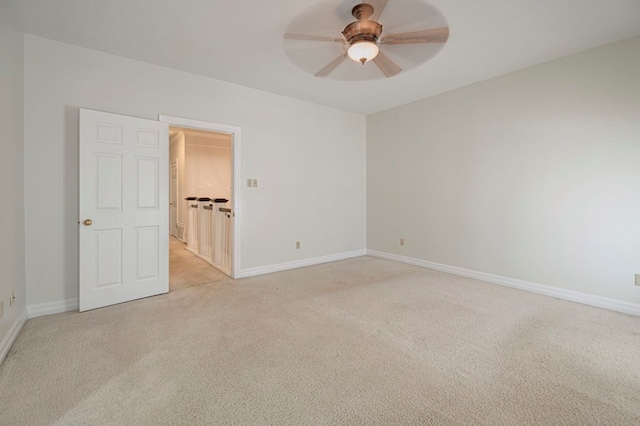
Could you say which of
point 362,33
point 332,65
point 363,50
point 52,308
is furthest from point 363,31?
point 52,308

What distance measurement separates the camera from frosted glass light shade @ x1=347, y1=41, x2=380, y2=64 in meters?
2.22

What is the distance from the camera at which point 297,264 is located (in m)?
4.52

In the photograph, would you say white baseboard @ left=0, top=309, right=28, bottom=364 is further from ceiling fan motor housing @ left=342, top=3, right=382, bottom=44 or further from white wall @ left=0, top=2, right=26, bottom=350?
ceiling fan motor housing @ left=342, top=3, right=382, bottom=44

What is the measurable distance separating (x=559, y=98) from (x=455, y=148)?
122cm

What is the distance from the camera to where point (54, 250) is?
275cm

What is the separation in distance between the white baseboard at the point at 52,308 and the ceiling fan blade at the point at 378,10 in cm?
379

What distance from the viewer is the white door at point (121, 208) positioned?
2.77 meters

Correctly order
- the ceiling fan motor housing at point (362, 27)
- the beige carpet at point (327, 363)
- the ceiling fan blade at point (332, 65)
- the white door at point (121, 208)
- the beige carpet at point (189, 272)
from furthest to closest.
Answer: the beige carpet at point (189, 272)
the white door at point (121, 208)
the ceiling fan blade at point (332, 65)
the ceiling fan motor housing at point (362, 27)
the beige carpet at point (327, 363)

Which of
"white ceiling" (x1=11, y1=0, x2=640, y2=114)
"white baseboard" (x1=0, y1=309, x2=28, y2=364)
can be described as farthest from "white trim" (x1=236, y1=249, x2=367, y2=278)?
"white ceiling" (x1=11, y1=0, x2=640, y2=114)

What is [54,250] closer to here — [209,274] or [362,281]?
[209,274]

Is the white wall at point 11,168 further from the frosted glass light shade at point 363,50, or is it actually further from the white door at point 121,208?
the frosted glass light shade at point 363,50

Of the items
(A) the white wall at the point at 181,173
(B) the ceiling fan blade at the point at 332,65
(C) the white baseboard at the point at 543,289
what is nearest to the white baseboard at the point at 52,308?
(B) the ceiling fan blade at the point at 332,65

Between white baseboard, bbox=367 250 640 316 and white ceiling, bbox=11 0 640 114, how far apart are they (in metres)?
2.57

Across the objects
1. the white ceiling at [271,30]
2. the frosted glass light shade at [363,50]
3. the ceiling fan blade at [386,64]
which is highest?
the white ceiling at [271,30]
